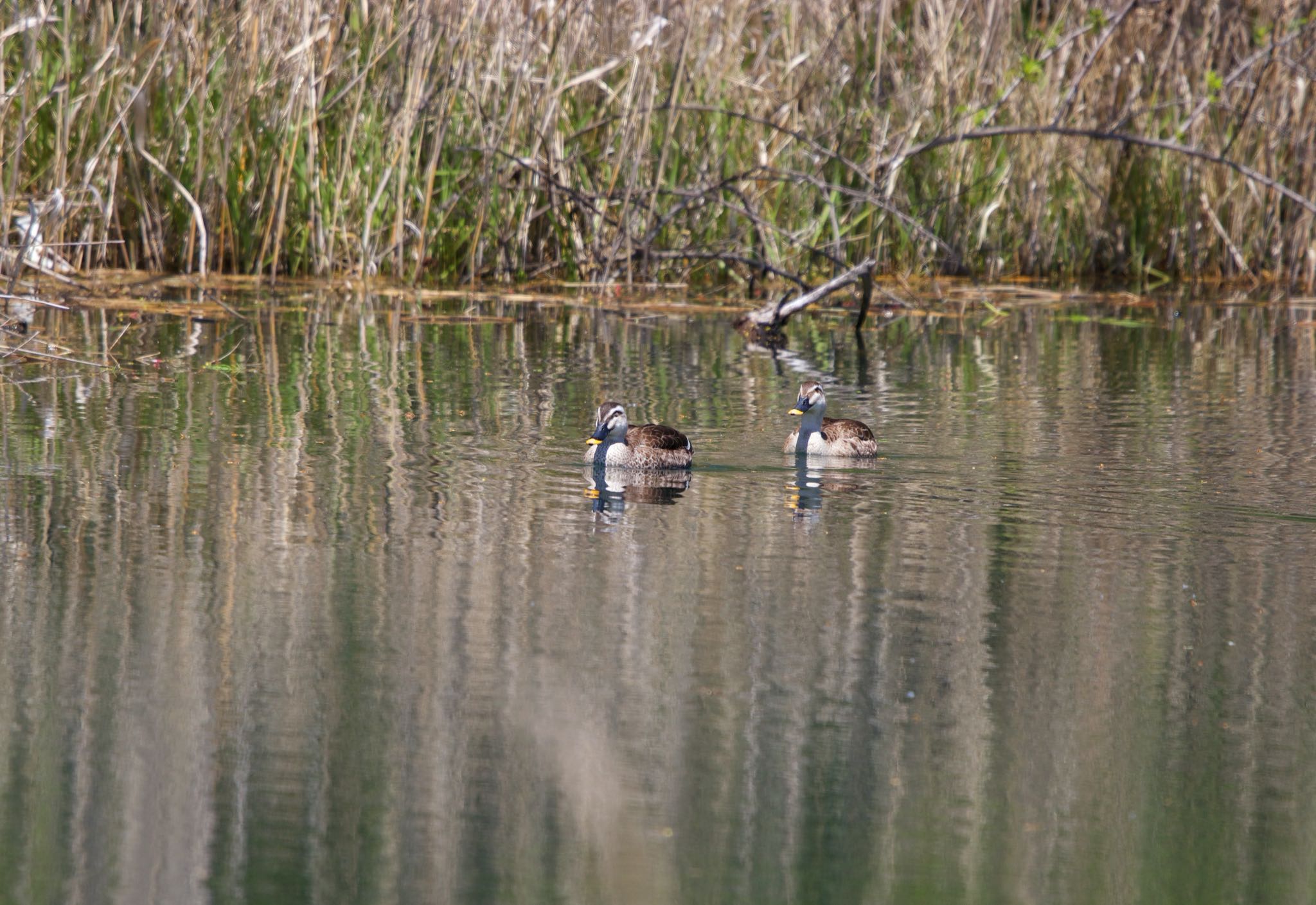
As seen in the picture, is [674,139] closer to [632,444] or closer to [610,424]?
[610,424]

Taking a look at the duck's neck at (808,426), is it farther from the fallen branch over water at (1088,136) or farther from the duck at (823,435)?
the fallen branch over water at (1088,136)

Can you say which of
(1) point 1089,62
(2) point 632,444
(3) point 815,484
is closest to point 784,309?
(1) point 1089,62

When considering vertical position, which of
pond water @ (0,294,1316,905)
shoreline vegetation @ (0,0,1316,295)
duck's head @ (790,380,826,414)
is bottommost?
pond water @ (0,294,1316,905)

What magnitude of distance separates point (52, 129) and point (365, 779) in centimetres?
951

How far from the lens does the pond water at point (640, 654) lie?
11.9ft

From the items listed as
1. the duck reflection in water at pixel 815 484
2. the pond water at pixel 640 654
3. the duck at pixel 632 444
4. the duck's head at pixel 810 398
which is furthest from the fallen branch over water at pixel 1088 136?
the duck at pixel 632 444

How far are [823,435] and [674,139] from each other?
6.57 m

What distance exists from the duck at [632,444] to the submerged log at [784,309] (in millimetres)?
4645

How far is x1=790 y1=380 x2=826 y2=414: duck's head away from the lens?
7.99m

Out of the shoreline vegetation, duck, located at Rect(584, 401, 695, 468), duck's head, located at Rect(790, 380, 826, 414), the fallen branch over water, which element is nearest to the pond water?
duck, located at Rect(584, 401, 695, 468)

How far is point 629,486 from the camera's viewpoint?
7105 mm

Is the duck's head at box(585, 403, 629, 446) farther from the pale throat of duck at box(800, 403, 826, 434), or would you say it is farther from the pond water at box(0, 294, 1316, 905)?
the pale throat of duck at box(800, 403, 826, 434)

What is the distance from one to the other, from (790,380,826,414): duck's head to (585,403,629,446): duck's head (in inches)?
33.0

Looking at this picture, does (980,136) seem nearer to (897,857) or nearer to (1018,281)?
(1018,281)
